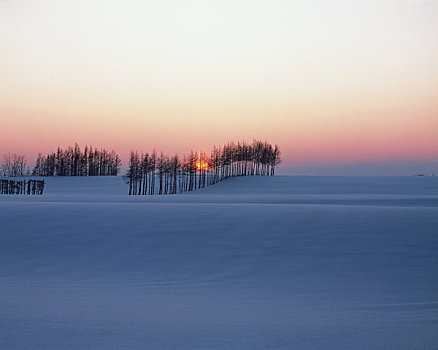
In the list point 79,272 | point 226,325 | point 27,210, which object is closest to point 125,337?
point 226,325

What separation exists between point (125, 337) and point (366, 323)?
3.33m

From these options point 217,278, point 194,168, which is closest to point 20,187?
point 194,168

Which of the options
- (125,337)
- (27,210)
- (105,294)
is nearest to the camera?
(125,337)

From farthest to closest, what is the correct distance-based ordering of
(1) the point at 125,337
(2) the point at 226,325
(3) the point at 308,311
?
(3) the point at 308,311
(2) the point at 226,325
(1) the point at 125,337

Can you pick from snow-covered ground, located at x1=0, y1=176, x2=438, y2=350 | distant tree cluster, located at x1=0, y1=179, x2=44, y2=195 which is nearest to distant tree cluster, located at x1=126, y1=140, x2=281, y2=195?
distant tree cluster, located at x1=0, y1=179, x2=44, y2=195

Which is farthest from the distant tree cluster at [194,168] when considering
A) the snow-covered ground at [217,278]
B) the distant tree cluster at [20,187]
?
the snow-covered ground at [217,278]

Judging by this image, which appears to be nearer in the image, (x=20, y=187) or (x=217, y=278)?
(x=217, y=278)

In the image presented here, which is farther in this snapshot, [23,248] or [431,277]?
[23,248]

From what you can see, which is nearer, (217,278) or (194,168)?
(217,278)

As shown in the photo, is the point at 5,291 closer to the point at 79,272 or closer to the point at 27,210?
the point at 79,272

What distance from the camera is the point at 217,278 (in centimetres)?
908

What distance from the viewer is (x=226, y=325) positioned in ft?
18.5

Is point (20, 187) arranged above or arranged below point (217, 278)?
below

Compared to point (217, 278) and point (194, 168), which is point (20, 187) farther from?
point (217, 278)
